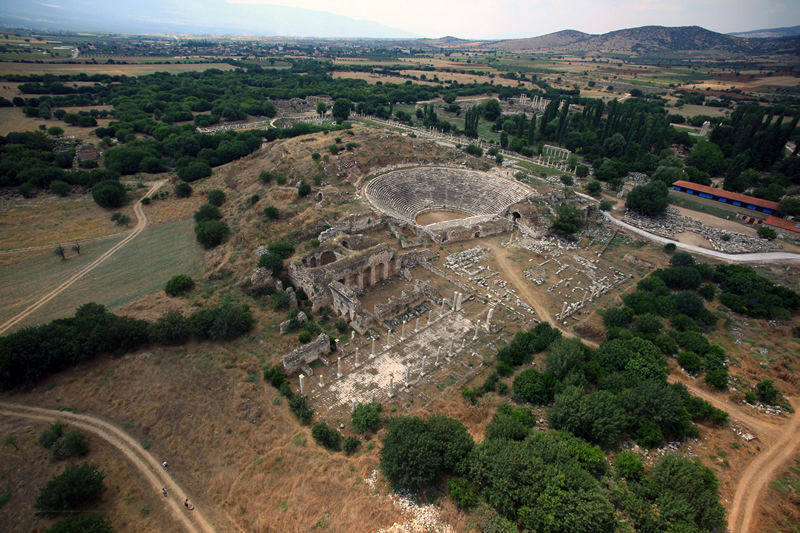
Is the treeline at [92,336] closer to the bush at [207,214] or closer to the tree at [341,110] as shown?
the bush at [207,214]

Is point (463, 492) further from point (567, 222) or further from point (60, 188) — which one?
point (60, 188)

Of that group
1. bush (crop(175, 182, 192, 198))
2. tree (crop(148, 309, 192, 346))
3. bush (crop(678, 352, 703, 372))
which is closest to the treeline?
tree (crop(148, 309, 192, 346))

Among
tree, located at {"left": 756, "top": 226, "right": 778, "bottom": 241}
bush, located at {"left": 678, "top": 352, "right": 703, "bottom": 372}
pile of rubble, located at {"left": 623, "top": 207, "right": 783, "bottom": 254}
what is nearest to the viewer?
bush, located at {"left": 678, "top": 352, "right": 703, "bottom": 372}

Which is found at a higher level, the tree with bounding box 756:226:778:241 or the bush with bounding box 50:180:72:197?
the tree with bounding box 756:226:778:241

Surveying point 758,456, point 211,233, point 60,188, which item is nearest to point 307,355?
point 211,233

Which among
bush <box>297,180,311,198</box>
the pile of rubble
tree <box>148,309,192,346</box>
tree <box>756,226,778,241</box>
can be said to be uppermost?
bush <box>297,180,311,198</box>

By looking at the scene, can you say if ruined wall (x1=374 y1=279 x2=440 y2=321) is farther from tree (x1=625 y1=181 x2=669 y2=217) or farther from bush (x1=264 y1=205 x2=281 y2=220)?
tree (x1=625 y1=181 x2=669 y2=217)

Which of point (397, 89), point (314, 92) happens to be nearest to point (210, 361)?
point (314, 92)

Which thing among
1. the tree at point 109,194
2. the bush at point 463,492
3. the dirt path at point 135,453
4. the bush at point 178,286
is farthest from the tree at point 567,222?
the tree at point 109,194
